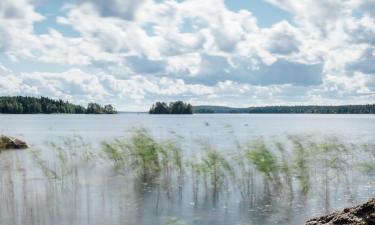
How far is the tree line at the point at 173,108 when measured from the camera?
182375 millimetres

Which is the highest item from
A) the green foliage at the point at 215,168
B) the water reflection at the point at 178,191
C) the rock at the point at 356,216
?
the rock at the point at 356,216

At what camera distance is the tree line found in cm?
18238

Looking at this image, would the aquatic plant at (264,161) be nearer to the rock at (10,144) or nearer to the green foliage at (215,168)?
the green foliage at (215,168)

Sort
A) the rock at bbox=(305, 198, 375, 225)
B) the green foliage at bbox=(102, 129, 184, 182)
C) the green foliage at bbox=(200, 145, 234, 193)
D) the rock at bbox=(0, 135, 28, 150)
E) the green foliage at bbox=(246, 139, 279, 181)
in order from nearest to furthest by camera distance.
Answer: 1. the rock at bbox=(305, 198, 375, 225)
2. the green foliage at bbox=(246, 139, 279, 181)
3. the green foliage at bbox=(200, 145, 234, 193)
4. the green foliage at bbox=(102, 129, 184, 182)
5. the rock at bbox=(0, 135, 28, 150)

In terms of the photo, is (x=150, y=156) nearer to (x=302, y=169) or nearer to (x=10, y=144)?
(x=302, y=169)

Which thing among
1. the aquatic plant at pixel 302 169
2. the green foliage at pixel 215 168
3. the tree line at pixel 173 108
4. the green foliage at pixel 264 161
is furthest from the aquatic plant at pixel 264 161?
the tree line at pixel 173 108

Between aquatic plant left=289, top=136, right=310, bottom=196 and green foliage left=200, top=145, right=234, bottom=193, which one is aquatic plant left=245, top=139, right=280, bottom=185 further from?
green foliage left=200, top=145, right=234, bottom=193

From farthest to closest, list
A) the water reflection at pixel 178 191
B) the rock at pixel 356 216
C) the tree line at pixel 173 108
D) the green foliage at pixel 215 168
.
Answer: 1. the tree line at pixel 173 108
2. the green foliage at pixel 215 168
3. the water reflection at pixel 178 191
4. the rock at pixel 356 216

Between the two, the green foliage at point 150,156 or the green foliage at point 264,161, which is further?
the green foliage at point 150,156

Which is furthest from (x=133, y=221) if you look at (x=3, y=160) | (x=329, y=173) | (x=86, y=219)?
(x=3, y=160)

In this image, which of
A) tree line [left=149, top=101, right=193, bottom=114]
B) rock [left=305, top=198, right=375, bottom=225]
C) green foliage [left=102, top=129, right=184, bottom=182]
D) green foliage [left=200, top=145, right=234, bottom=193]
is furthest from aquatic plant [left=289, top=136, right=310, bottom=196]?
tree line [left=149, top=101, right=193, bottom=114]

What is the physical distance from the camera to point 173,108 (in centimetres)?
18662

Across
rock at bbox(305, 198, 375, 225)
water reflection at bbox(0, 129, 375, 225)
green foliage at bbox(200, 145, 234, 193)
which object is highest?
rock at bbox(305, 198, 375, 225)

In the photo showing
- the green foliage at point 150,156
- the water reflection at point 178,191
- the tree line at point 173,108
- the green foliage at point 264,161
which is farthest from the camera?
the tree line at point 173,108
